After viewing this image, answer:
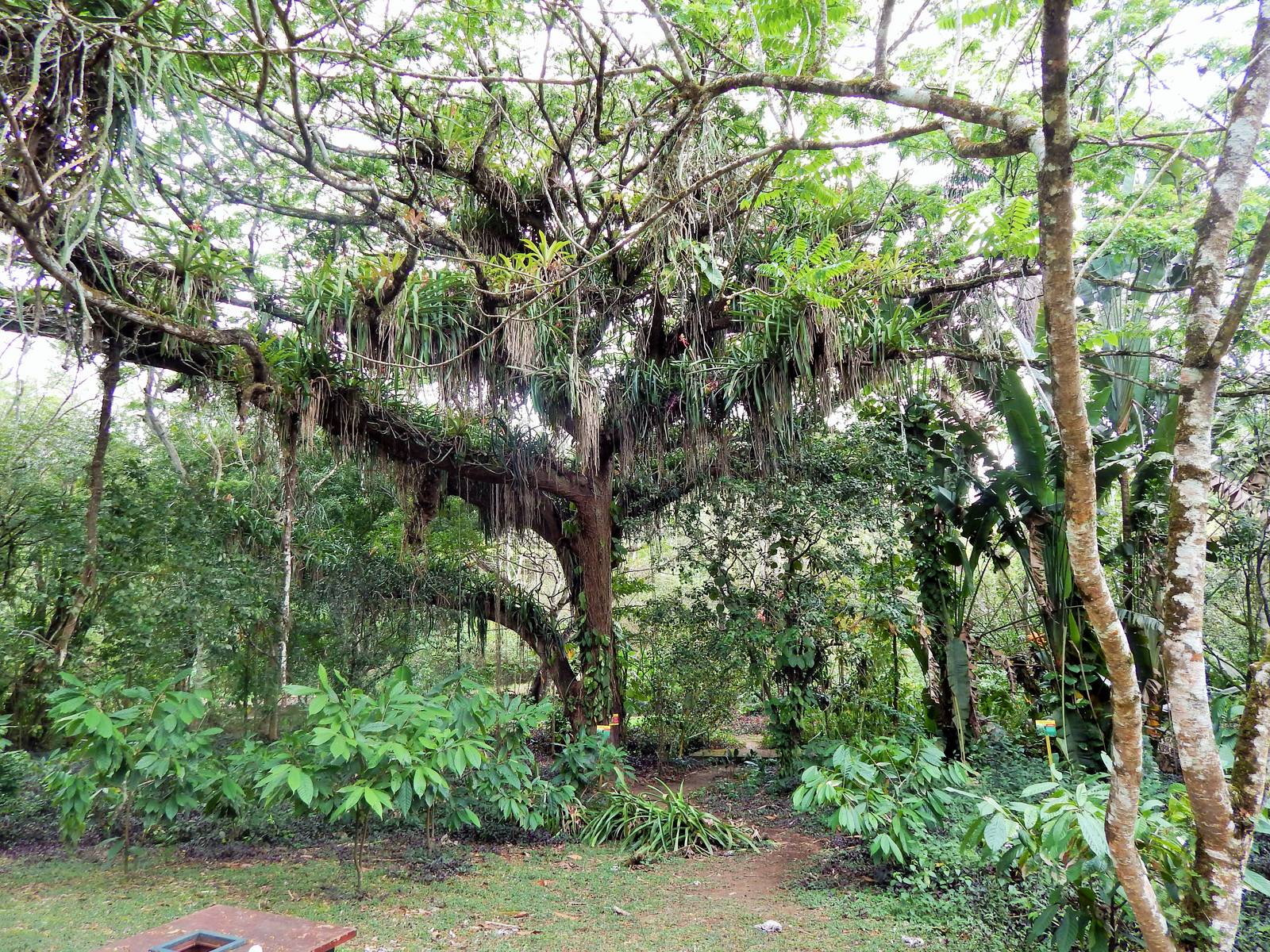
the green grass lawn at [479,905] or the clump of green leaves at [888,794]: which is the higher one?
the clump of green leaves at [888,794]

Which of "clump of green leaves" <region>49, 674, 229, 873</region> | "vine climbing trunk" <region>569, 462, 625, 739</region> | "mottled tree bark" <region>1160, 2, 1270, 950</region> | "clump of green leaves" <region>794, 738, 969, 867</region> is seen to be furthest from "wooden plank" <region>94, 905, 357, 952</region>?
"vine climbing trunk" <region>569, 462, 625, 739</region>

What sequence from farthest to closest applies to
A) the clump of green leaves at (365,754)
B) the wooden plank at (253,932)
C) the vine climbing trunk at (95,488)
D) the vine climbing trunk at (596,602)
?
1. the vine climbing trunk at (596,602)
2. the vine climbing trunk at (95,488)
3. the clump of green leaves at (365,754)
4. the wooden plank at (253,932)

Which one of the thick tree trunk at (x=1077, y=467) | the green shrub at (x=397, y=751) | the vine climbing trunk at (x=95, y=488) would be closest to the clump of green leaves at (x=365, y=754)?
the green shrub at (x=397, y=751)

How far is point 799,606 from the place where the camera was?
6.05m

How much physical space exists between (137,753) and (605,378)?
3.92 metres

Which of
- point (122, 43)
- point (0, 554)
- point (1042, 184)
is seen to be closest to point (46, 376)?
point (0, 554)

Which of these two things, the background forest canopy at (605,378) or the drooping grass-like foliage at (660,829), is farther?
the drooping grass-like foliage at (660,829)

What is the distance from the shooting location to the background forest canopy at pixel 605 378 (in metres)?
3.82

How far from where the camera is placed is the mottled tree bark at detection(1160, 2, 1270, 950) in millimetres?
2229

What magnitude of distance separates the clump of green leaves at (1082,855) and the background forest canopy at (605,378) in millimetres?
128

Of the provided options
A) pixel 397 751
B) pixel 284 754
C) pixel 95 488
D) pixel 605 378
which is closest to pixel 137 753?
pixel 284 754

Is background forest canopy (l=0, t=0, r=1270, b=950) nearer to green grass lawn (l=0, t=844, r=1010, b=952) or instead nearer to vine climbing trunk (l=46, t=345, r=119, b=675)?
vine climbing trunk (l=46, t=345, r=119, b=675)

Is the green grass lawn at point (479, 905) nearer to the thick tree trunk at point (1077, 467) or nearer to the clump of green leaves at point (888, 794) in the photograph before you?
the clump of green leaves at point (888, 794)

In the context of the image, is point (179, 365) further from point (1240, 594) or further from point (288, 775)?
point (1240, 594)
